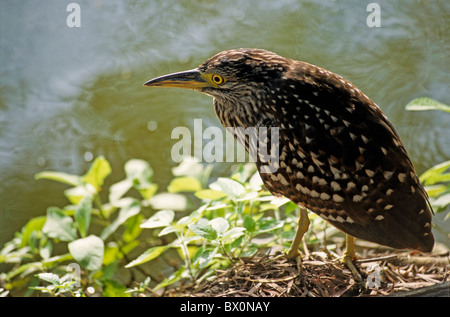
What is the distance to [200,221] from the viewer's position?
2.68 metres

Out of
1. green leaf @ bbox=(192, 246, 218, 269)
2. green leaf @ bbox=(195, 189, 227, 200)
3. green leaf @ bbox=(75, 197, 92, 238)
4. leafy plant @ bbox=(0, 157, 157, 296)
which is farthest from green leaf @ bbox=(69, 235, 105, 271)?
green leaf @ bbox=(195, 189, 227, 200)

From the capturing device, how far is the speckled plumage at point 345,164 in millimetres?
2383

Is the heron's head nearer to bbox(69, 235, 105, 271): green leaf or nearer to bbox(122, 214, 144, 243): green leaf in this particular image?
bbox(69, 235, 105, 271): green leaf

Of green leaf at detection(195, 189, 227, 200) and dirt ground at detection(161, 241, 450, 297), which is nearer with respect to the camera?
dirt ground at detection(161, 241, 450, 297)

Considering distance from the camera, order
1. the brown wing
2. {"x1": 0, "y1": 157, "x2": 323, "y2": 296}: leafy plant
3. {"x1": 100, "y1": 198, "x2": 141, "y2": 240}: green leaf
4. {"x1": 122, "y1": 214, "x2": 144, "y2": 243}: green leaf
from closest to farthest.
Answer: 1. the brown wing
2. {"x1": 0, "y1": 157, "x2": 323, "y2": 296}: leafy plant
3. {"x1": 100, "y1": 198, "x2": 141, "y2": 240}: green leaf
4. {"x1": 122, "y1": 214, "x2": 144, "y2": 243}: green leaf

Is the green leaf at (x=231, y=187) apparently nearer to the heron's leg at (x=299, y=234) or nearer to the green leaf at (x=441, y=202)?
the heron's leg at (x=299, y=234)

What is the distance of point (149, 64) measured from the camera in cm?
525

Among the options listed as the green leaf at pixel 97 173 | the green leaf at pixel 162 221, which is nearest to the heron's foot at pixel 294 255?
the green leaf at pixel 162 221

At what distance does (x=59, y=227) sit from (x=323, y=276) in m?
1.59

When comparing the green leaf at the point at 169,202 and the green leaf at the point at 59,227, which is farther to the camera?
the green leaf at the point at 169,202

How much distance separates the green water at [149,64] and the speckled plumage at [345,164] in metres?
2.39

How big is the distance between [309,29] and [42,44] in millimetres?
2758

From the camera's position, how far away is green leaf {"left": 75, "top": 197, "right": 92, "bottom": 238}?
3.10 metres
